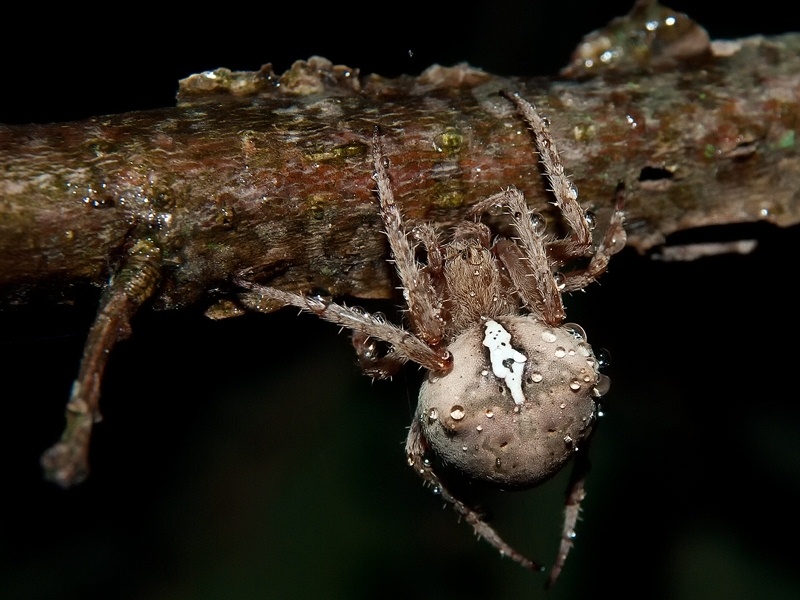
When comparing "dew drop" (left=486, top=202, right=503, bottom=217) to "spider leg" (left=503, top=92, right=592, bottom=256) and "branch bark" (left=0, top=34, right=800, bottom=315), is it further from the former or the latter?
"spider leg" (left=503, top=92, right=592, bottom=256)

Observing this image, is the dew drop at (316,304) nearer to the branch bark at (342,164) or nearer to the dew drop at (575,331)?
the branch bark at (342,164)

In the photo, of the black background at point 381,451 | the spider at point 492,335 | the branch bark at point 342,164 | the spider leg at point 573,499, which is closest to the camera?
the branch bark at point 342,164

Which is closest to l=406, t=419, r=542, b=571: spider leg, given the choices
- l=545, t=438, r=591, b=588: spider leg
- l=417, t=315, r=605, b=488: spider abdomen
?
l=417, t=315, r=605, b=488: spider abdomen

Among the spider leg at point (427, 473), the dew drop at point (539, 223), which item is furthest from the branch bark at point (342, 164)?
the spider leg at point (427, 473)

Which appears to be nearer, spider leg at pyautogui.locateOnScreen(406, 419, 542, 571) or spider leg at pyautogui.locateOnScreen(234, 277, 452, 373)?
spider leg at pyautogui.locateOnScreen(234, 277, 452, 373)

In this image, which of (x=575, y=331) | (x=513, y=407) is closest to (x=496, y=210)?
(x=575, y=331)

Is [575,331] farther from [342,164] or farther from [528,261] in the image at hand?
[342,164]
